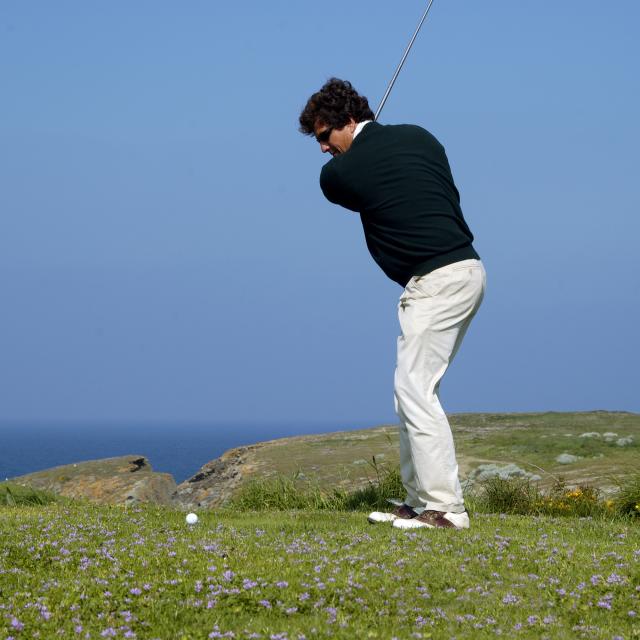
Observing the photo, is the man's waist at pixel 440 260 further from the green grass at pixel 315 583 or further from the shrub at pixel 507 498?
the shrub at pixel 507 498

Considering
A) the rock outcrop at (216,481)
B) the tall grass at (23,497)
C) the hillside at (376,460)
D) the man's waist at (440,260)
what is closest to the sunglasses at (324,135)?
the man's waist at (440,260)

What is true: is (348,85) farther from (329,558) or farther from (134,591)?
(134,591)

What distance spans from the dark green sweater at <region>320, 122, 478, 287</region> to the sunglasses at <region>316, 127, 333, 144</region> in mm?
297

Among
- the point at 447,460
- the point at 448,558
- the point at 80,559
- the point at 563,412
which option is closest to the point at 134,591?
the point at 80,559

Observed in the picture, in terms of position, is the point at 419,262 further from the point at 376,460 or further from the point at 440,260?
the point at 376,460

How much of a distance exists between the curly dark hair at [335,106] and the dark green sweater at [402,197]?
204 mm

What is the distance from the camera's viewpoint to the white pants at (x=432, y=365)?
7.75m

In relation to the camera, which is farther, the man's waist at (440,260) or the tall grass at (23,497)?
the tall grass at (23,497)

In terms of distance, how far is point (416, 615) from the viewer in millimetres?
5473

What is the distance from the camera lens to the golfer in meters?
7.79

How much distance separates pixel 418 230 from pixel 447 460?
1927 mm

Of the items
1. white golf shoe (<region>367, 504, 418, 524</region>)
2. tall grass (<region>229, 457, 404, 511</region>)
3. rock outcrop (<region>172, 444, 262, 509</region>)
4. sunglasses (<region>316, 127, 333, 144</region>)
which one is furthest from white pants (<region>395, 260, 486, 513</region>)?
rock outcrop (<region>172, 444, 262, 509</region>)

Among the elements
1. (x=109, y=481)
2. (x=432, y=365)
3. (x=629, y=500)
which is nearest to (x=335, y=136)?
(x=432, y=365)

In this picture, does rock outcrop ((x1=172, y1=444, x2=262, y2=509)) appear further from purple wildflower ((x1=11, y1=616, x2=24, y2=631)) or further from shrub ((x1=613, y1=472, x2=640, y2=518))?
purple wildflower ((x1=11, y1=616, x2=24, y2=631))
